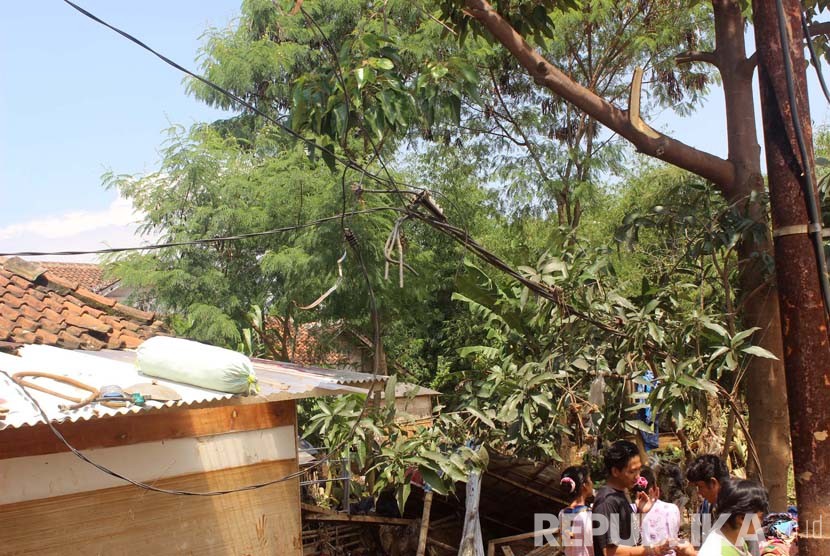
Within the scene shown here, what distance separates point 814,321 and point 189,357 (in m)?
3.26

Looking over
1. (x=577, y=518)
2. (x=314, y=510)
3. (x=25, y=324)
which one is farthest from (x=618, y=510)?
(x=314, y=510)

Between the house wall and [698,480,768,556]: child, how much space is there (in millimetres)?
3089

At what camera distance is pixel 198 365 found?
4484 millimetres

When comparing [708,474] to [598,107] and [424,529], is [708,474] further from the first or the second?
[424,529]

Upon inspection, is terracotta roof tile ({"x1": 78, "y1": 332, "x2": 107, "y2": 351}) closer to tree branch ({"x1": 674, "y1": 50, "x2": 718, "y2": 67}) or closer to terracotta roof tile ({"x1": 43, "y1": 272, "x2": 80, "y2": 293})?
terracotta roof tile ({"x1": 43, "y1": 272, "x2": 80, "y2": 293})

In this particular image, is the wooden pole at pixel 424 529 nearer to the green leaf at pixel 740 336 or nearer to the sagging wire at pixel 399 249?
the green leaf at pixel 740 336

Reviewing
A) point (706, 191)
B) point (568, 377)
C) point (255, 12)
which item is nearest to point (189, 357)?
point (568, 377)

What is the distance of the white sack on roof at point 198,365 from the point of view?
14.6ft

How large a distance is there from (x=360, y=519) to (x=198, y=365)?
518 centimetres

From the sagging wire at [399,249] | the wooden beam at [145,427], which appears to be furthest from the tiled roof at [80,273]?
the sagging wire at [399,249]

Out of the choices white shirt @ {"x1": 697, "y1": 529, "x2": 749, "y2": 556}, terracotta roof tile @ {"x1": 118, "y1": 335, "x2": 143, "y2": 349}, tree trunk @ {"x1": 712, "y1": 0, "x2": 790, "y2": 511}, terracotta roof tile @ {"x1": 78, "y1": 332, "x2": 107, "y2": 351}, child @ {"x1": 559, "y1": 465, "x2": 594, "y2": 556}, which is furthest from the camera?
terracotta roof tile @ {"x1": 118, "y1": 335, "x2": 143, "y2": 349}

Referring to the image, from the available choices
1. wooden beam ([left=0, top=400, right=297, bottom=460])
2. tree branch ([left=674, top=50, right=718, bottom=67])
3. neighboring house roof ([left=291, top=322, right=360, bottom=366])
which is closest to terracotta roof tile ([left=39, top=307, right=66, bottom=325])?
wooden beam ([left=0, top=400, right=297, bottom=460])

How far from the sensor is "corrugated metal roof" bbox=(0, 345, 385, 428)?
3861 millimetres

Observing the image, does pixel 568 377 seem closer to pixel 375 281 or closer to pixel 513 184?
pixel 375 281
